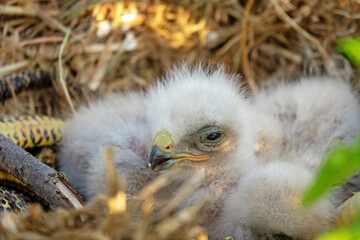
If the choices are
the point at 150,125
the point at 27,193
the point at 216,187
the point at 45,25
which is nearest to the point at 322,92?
the point at 216,187

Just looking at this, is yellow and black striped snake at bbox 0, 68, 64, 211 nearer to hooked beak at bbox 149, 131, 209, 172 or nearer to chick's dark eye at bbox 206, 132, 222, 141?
hooked beak at bbox 149, 131, 209, 172

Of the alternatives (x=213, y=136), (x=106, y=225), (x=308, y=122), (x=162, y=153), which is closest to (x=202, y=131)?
(x=213, y=136)

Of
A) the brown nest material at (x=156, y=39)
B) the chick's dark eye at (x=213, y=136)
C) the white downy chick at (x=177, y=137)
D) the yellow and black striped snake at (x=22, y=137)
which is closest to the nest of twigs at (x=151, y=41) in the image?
the brown nest material at (x=156, y=39)

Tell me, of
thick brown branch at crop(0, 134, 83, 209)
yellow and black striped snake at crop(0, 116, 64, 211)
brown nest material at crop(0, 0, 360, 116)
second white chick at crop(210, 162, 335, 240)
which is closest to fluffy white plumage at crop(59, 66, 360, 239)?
second white chick at crop(210, 162, 335, 240)

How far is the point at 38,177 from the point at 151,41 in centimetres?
152

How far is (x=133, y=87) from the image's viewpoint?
278 centimetres

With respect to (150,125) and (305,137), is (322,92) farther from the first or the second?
(150,125)

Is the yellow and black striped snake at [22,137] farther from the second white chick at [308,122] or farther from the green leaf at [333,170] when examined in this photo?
the green leaf at [333,170]

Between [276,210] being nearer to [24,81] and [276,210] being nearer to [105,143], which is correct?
[105,143]

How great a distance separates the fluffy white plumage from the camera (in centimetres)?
173

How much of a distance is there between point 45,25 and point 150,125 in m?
1.20

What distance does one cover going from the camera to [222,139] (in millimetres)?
1949

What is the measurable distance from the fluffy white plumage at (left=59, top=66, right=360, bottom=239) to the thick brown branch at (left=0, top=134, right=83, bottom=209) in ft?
0.96

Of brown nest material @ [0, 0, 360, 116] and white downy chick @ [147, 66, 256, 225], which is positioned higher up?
brown nest material @ [0, 0, 360, 116]
